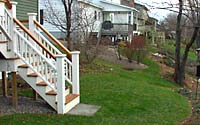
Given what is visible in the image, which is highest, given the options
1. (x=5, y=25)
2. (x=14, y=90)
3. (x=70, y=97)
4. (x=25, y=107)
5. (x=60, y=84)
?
(x=5, y=25)

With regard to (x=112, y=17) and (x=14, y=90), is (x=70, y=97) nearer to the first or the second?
(x=14, y=90)

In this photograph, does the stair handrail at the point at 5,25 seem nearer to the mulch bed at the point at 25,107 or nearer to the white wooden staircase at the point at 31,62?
the white wooden staircase at the point at 31,62

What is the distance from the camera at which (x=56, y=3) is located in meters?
29.5

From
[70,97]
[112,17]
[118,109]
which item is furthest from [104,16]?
[70,97]

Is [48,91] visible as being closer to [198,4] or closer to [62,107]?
[62,107]

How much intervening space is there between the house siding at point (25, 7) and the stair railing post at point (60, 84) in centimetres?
794

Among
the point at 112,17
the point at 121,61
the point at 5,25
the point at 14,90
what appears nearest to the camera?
the point at 5,25

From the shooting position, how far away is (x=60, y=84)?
316 inches

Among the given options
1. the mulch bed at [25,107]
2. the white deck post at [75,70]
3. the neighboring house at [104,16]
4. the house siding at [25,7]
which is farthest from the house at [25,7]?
the neighboring house at [104,16]

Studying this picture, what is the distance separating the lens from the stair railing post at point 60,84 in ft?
26.0

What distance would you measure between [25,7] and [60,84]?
878 centimetres

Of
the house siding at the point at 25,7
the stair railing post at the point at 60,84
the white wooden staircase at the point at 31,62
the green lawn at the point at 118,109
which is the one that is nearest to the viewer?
the green lawn at the point at 118,109

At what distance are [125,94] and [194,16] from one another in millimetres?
9922

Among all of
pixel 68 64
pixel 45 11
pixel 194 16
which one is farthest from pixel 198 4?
pixel 45 11
